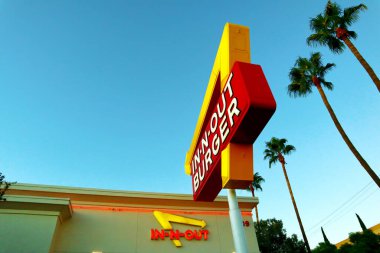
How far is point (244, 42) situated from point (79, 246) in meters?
Answer: 13.3

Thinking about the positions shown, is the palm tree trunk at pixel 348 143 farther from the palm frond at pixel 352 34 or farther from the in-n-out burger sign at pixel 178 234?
the in-n-out burger sign at pixel 178 234

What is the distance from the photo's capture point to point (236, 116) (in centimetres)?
469

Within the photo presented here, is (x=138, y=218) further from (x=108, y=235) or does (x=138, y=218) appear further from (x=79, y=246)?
(x=79, y=246)

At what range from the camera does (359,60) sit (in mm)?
17031

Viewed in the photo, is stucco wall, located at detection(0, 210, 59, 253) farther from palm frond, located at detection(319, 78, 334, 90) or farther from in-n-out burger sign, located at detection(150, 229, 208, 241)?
palm frond, located at detection(319, 78, 334, 90)

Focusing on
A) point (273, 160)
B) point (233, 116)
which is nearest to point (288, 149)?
point (273, 160)

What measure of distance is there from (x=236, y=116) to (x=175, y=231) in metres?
12.3

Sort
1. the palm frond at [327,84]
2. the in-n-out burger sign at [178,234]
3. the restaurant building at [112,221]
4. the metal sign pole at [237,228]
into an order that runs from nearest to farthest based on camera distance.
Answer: the metal sign pole at [237,228] < the restaurant building at [112,221] < the in-n-out burger sign at [178,234] < the palm frond at [327,84]

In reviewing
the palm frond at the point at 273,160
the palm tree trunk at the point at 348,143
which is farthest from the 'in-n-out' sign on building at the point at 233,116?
the palm frond at the point at 273,160

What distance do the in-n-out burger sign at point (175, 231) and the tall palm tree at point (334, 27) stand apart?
15.6 meters

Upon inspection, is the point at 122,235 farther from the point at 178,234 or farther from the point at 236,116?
the point at 236,116

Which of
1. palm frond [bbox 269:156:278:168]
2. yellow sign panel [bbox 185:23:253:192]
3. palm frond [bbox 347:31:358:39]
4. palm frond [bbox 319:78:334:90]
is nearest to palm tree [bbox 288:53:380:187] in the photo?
palm frond [bbox 319:78:334:90]

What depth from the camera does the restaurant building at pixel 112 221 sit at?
40.7 feet

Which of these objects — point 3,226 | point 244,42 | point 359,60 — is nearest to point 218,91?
point 244,42
